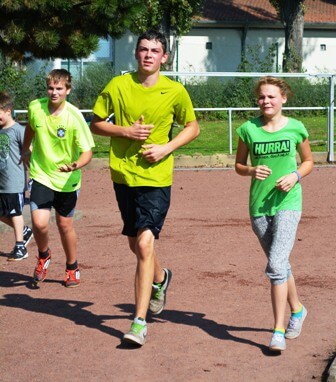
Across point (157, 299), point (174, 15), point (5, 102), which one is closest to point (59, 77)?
point (5, 102)

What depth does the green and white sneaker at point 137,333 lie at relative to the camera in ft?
22.3

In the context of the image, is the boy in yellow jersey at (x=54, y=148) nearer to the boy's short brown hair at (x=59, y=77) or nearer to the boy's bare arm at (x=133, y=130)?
the boy's short brown hair at (x=59, y=77)

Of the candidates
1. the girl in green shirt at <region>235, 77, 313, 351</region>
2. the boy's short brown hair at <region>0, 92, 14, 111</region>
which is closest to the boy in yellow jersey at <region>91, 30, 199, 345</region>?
the girl in green shirt at <region>235, 77, 313, 351</region>

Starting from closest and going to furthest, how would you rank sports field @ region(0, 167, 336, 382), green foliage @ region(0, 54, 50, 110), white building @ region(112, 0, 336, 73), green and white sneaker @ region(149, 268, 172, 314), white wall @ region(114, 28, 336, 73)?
sports field @ region(0, 167, 336, 382), green and white sneaker @ region(149, 268, 172, 314), green foliage @ region(0, 54, 50, 110), white wall @ region(114, 28, 336, 73), white building @ region(112, 0, 336, 73)

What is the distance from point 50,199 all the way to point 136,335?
6.95 ft

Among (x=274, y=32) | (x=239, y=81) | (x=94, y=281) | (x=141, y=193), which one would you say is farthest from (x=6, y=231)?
(x=274, y=32)

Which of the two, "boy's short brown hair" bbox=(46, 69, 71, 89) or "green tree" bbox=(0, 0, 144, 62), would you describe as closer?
"boy's short brown hair" bbox=(46, 69, 71, 89)

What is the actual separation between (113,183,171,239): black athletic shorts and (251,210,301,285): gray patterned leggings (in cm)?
67

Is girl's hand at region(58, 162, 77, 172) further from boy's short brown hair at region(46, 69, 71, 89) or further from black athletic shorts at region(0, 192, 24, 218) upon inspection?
black athletic shorts at region(0, 192, 24, 218)

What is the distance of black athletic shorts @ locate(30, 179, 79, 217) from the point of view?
8594 millimetres

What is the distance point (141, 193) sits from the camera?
713cm

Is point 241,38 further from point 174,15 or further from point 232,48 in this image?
point 174,15

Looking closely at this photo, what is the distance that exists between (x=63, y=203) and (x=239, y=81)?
18.3 meters

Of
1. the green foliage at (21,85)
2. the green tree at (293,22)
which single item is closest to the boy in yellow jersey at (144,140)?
the green foliage at (21,85)
